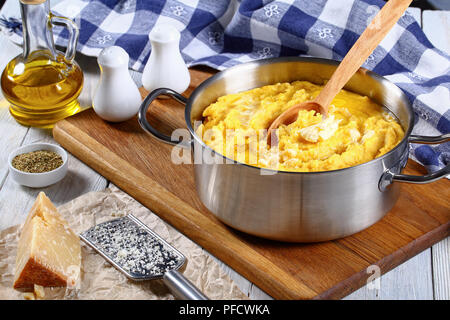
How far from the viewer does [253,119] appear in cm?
166

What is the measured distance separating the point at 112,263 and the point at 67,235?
0.45ft

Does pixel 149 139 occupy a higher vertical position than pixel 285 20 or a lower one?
lower

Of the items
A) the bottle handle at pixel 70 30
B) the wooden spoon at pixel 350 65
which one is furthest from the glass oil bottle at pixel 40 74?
the wooden spoon at pixel 350 65

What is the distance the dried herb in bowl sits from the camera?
1754 mm

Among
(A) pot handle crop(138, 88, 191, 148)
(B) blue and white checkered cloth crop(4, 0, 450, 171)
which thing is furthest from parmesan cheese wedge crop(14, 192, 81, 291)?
(B) blue and white checkered cloth crop(4, 0, 450, 171)

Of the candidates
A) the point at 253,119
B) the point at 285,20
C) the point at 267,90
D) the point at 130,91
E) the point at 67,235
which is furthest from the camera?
the point at 285,20

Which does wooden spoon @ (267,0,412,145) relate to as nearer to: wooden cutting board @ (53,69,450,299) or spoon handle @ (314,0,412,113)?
spoon handle @ (314,0,412,113)

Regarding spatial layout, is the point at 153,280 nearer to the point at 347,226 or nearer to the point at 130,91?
the point at 347,226

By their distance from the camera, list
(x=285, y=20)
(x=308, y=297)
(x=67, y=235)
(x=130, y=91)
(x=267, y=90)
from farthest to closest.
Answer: (x=285, y=20) < (x=130, y=91) < (x=267, y=90) < (x=67, y=235) < (x=308, y=297)

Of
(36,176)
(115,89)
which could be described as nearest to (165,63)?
(115,89)

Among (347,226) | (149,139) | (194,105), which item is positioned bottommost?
(149,139)

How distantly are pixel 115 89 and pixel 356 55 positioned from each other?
2.48 feet

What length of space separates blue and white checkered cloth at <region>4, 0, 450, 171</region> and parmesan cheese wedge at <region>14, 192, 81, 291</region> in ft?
3.06

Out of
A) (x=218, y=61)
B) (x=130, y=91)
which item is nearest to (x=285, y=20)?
(x=218, y=61)
